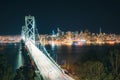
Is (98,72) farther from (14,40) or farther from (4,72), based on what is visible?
(14,40)

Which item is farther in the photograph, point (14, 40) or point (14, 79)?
point (14, 40)

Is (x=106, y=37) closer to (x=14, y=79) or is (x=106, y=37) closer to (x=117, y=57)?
(x=117, y=57)

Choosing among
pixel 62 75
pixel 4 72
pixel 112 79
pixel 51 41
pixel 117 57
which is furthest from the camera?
pixel 51 41

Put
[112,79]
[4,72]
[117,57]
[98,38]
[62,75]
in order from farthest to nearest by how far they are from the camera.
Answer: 1. [98,38]
2. [117,57]
3. [62,75]
4. [112,79]
5. [4,72]

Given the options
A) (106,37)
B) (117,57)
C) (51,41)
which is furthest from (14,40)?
(117,57)

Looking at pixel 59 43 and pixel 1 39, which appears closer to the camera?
pixel 59 43

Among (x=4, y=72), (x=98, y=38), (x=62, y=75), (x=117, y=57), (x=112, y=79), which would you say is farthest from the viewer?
(x=98, y=38)

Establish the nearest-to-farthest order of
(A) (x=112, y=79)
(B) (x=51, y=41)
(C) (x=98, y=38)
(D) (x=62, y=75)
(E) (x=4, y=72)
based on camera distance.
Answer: (E) (x=4, y=72)
(A) (x=112, y=79)
(D) (x=62, y=75)
(B) (x=51, y=41)
(C) (x=98, y=38)

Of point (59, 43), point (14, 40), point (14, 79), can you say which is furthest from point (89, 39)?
point (14, 79)
